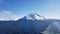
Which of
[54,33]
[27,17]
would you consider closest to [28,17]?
[27,17]

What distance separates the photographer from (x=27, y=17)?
152m

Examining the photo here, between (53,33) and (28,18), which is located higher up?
(28,18)

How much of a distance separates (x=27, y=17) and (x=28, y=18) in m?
5.44

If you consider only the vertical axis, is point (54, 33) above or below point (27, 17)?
below

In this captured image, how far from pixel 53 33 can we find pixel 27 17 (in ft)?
372

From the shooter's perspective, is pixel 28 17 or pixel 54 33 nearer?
pixel 54 33

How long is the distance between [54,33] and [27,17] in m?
113

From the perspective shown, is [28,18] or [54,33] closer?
[54,33]

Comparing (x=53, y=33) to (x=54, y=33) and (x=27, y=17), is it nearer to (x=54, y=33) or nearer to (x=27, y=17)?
(x=54, y=33)

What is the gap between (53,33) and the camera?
1522 inches

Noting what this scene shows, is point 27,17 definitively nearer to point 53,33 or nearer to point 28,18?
point 28,18

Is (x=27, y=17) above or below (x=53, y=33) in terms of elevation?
above

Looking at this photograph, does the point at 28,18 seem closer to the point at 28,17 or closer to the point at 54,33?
the point at 28,17

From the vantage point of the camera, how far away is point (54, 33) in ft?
127
